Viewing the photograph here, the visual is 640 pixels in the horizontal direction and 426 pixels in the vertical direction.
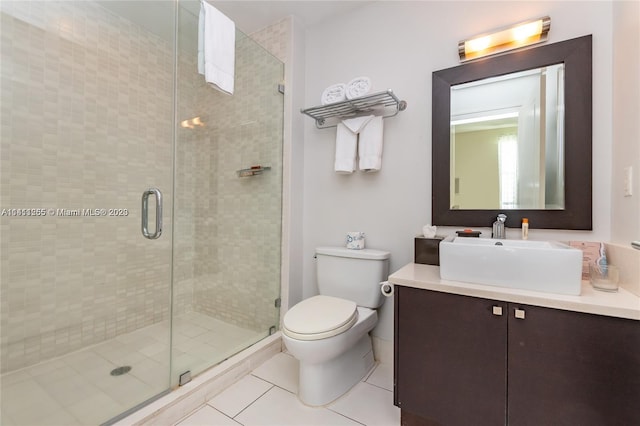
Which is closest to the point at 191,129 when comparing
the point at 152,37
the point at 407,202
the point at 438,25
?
the point at 152,37

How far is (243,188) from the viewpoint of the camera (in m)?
2.13

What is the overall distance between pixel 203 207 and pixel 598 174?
2.35 metres

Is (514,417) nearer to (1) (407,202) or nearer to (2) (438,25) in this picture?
(1) (407,202)

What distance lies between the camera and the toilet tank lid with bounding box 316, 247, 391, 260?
1671 millimetres

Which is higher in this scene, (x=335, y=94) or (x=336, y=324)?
(x=335, y=94)

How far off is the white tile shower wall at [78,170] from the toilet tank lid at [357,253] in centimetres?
101

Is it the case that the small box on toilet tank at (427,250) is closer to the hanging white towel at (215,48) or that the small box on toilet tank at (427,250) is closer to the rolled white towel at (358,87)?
the rolled white towel at (358,87)

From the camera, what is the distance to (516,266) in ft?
3.52

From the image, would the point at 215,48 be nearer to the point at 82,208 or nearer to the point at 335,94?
the point at 335,94

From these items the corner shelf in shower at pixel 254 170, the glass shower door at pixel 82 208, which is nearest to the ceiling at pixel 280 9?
the glass shower door at pixel 82 208

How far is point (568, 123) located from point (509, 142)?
0.24 metres

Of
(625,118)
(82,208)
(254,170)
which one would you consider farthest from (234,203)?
(625,118)

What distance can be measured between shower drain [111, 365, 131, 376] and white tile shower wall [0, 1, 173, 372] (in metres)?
0.34

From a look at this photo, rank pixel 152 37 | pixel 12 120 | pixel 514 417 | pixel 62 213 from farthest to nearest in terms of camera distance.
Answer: pixel 152 37 < pixel 62 213 < pixel 12 120 < pixel 514 417
